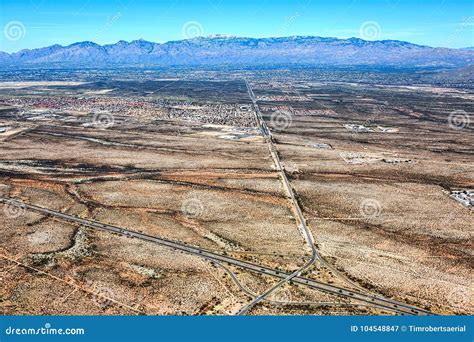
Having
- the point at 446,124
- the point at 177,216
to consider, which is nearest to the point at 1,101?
the point at 177,216

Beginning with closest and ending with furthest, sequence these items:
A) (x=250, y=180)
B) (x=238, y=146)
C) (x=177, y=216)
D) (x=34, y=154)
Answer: (x=177, y=216) → (x=250, y=180) → (x=34, y=154) → (x=238, y=146)

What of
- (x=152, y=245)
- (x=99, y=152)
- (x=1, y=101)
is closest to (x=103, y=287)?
(x=152, y=245)

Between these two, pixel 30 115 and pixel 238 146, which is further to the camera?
pixel 30 115

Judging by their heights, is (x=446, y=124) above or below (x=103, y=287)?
above

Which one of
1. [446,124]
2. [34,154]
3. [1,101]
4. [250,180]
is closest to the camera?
[250,180]

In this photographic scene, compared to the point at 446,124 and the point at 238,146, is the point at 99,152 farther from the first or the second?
the point at 446,124

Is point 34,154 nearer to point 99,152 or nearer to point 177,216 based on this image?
point 99,152

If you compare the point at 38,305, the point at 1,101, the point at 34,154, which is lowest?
the point at 38,305
